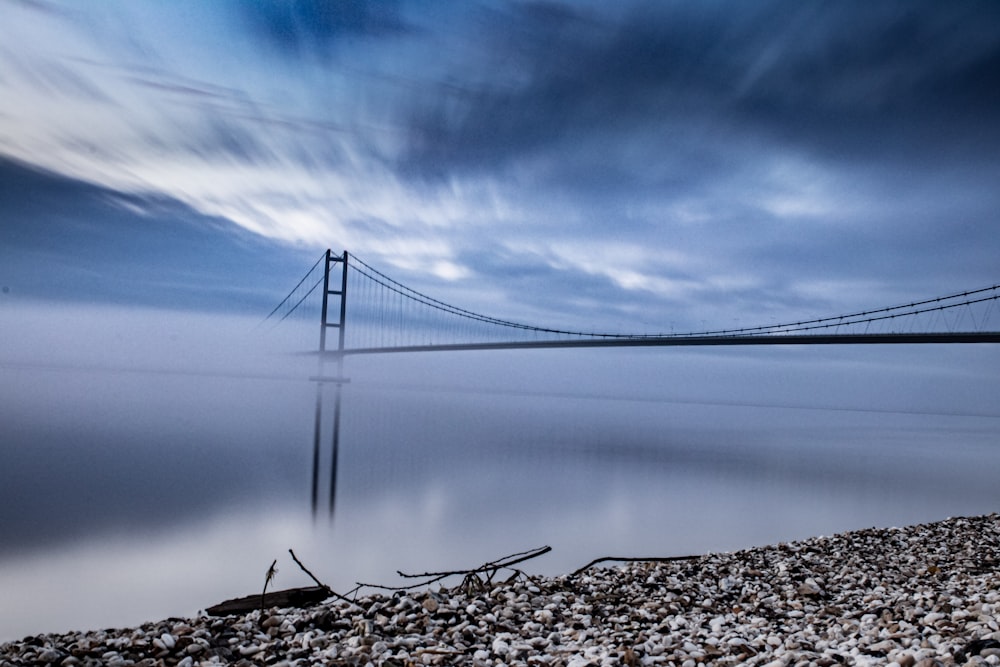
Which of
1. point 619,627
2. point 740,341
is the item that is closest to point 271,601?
point 619,627

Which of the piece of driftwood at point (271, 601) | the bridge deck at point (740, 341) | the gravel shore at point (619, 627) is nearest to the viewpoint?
the gravel shore at point (619, 627)

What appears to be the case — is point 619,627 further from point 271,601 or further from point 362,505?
point 362,505

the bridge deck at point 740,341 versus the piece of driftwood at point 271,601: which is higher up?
the bridge deck at point 740,341

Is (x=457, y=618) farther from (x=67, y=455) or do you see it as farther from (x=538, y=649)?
(x=67, y=455)

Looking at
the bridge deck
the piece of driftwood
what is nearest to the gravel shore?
the piece of driftwood

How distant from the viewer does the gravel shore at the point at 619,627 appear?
2.85 metres

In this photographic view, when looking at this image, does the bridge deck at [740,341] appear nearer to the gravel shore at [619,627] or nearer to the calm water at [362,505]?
the calm water at [362,505]

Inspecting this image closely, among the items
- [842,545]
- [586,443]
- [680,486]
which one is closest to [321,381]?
[586,443]

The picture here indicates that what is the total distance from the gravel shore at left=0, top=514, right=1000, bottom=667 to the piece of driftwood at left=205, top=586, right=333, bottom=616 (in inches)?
7.5

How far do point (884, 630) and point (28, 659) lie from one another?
13.0 feet

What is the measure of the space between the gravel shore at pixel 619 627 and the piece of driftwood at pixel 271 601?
0.19 meters

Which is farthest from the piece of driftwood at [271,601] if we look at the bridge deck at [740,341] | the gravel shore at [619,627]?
the bridge deck at [740,341]

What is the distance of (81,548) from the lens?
7.18 m

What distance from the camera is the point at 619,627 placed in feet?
11.1
